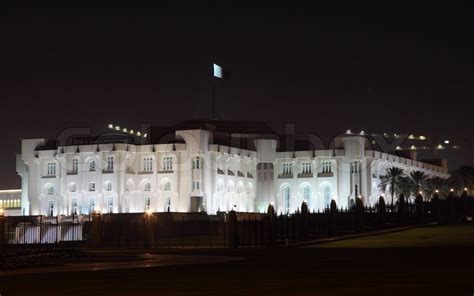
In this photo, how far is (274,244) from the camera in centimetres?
4325

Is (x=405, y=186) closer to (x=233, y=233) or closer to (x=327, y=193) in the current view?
(x=327, y=193)

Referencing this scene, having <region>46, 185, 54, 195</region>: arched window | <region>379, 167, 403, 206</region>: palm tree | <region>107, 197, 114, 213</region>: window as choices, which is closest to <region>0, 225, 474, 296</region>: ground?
<region>107, 197, 114, 213</region>: window

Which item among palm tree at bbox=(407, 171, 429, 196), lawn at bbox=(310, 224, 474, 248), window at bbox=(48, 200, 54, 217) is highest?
palm tree at bbox=(407, 171, 429, 196)

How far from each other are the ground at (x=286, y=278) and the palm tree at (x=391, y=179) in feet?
263

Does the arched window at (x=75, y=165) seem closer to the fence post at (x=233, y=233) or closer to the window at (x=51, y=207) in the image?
the window at (x=51, y=207)

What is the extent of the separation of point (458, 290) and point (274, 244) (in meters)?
27.3

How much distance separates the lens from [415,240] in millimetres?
40375

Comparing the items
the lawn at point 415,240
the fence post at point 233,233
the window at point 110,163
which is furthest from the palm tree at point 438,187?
the fence post at point 233,233

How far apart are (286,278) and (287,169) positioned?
9609 centimetres

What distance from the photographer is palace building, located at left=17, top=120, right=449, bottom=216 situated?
344ft

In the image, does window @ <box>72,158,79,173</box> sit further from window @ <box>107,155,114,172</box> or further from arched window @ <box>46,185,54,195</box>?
arched window @ <box>46,185,54,195</box>

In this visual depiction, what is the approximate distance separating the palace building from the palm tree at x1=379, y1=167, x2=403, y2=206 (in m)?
1.24

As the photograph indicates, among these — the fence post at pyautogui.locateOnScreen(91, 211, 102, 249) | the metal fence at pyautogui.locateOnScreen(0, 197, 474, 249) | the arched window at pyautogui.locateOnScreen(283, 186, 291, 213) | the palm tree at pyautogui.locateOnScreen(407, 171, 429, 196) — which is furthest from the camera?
the arched window at pyautogui.locateOnScreen(283, 186, 291, 213)

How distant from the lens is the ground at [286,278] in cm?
1734
